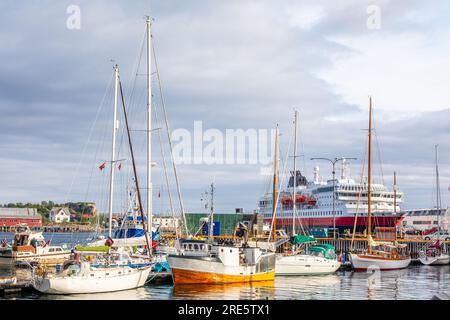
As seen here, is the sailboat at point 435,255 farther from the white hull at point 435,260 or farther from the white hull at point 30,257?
the white hull at point 30,257

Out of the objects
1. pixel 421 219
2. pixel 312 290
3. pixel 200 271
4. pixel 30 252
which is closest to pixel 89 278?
pixel 200 271

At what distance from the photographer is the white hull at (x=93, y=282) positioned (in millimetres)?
36031

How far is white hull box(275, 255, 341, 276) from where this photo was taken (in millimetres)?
52688

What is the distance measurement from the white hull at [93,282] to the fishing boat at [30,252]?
65.5 feet

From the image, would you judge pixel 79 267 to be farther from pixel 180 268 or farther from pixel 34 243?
pixel 34 243

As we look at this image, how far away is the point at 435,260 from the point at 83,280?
159 feet

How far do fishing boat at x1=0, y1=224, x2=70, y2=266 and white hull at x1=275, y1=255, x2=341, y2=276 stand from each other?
2078 cm

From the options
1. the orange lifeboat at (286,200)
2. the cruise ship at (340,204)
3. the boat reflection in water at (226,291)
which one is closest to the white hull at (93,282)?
the boat reflection in water at (226,291)

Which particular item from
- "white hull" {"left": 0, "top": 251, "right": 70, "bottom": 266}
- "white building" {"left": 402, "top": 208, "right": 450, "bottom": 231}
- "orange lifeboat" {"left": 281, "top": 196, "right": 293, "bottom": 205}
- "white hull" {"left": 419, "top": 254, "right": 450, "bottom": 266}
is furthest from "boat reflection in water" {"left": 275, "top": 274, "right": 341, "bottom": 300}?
"white building" {"left": 402, "top": 208, "right": 450, "bottom": 231}

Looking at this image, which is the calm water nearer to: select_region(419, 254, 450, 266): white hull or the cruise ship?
select_region(419, 254, 450, 266): white hull
